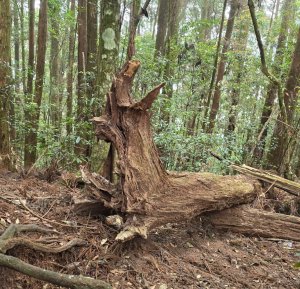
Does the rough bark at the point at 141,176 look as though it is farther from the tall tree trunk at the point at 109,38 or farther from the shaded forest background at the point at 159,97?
the tall tree trunk at the point at 109,38

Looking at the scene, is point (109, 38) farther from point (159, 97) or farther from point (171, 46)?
point (171, 46)

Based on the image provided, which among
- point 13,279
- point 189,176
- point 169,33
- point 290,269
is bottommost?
point 290,269

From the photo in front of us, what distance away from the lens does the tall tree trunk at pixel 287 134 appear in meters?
7.70

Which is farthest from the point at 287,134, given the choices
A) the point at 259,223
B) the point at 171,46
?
the point at 171,46

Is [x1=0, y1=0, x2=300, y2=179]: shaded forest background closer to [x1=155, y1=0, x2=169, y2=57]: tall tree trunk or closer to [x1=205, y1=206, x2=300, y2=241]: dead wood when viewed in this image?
[x1=155, y1=0, x2=169, y2=57]: tall tree trunk

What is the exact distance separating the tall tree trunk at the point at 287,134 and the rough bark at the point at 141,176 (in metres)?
3.98

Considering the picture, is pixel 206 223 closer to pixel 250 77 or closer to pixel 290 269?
pixel 290 269

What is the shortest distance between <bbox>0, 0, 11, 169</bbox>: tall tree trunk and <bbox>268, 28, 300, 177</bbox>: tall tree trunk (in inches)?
230

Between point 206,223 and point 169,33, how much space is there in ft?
28.5

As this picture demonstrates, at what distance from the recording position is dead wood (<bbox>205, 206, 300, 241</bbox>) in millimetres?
4656

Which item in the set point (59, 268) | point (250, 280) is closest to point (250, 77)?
point (250, 280)

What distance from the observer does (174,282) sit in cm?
341

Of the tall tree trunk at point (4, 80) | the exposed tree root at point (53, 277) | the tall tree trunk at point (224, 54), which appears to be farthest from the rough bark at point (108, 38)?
the tall tree trunk at point (224, 54)

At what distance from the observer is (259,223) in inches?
186
